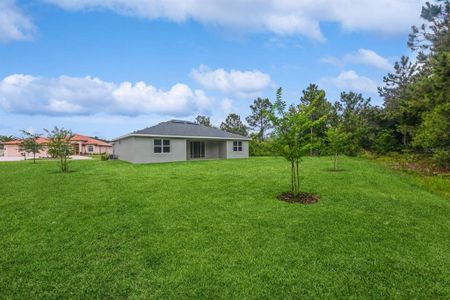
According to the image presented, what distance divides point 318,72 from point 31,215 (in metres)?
18.6

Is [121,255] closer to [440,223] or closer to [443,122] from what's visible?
[440,223]

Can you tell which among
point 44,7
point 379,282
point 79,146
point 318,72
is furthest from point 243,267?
point 79,146

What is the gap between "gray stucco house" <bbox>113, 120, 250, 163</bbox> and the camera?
60.9ft

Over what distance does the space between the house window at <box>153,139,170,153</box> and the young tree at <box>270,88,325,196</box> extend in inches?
545

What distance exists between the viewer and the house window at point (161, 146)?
19.2 m

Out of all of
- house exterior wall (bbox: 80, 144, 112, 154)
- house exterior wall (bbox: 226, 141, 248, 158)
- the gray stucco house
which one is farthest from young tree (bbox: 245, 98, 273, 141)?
house exterior wall (bbox: 80, 144, 112, 154)

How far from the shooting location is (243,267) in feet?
11.5

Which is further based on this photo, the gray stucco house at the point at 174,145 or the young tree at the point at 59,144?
the gray stucco house at the point at 174,145

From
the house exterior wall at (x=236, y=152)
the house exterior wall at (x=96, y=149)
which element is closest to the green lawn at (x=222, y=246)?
the house exterior wall at (x=236, y=152)

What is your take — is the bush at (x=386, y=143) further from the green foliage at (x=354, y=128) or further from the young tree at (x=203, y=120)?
the young tree at (x=203, y=120)

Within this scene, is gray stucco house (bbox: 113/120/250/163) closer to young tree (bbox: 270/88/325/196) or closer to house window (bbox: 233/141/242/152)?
house window (bbox: 233/141/242/152)

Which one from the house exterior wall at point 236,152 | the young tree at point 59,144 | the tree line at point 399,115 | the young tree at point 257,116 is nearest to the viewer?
the tree line at point 399,115

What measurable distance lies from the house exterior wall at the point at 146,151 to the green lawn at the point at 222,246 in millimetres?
10852

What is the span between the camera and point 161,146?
19547 millimetres
